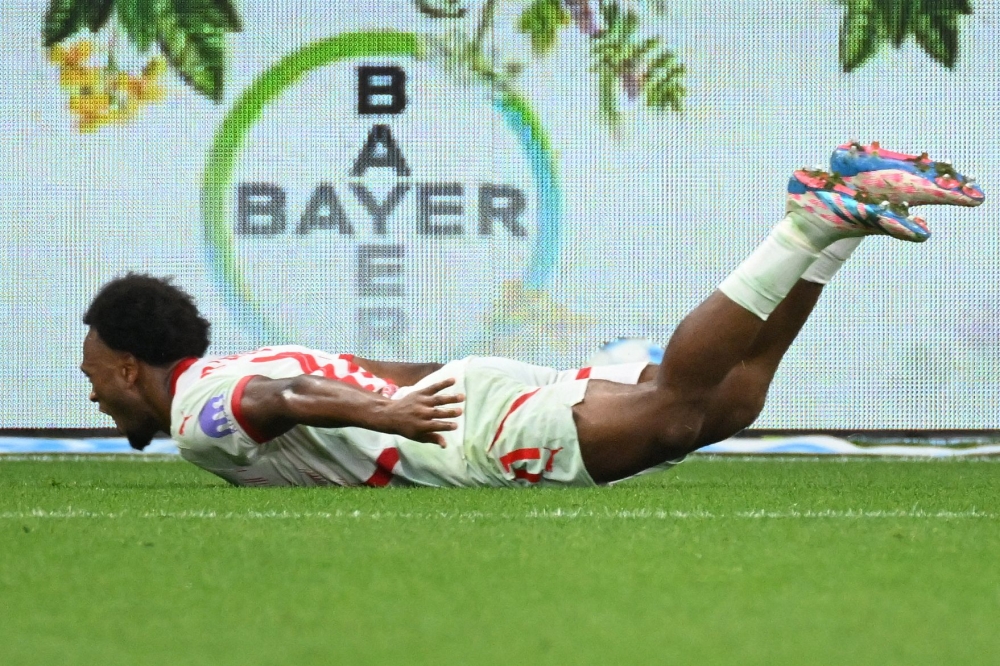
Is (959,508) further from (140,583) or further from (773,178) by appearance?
(773,178)

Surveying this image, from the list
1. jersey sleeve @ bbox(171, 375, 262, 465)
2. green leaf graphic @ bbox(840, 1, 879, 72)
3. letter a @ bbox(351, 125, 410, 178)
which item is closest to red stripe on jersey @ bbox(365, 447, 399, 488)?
jersey sleeve @ bbox(171, 375, 262, 465)

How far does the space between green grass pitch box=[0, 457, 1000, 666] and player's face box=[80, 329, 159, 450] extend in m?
0.30

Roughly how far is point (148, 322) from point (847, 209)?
6.11ft

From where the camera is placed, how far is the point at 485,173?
6.71 metres

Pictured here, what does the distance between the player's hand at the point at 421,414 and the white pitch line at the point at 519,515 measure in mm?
222

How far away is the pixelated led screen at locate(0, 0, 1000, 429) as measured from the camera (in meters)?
6.66

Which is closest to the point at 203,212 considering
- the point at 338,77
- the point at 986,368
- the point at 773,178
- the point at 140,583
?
the point at 338,77

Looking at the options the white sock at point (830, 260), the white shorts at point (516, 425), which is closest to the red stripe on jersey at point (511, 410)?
the white shorts at point (516, 425)

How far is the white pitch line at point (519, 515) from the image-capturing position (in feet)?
11.2

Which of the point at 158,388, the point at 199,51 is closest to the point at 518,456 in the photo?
the point at 158,388

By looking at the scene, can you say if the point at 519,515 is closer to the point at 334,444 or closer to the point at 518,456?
the point at 518,456

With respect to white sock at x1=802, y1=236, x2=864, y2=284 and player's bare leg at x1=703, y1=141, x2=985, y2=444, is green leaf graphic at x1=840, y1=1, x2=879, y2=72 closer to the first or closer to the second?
player's bare leg at x1=703, y1=141, x2=985, y2=444

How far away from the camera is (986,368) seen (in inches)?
264

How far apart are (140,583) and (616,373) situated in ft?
6.48
